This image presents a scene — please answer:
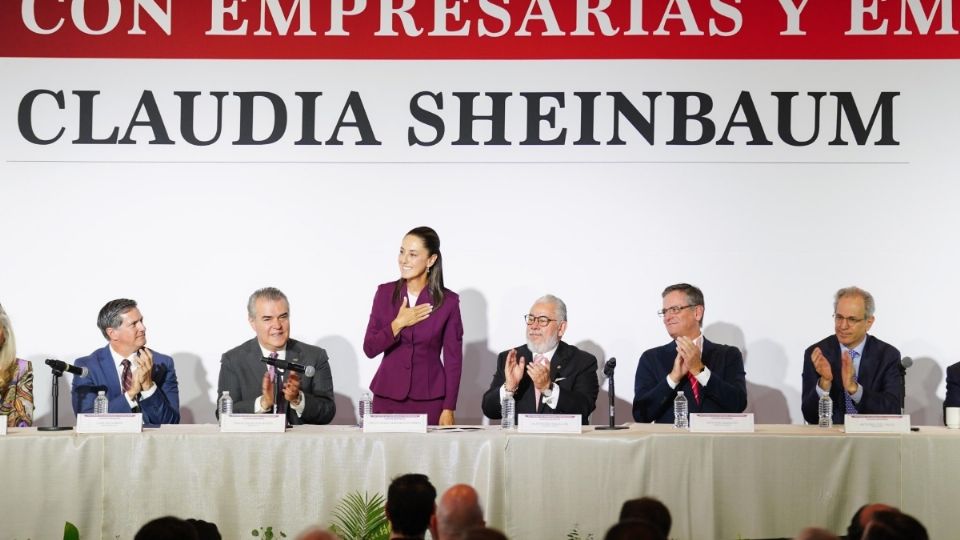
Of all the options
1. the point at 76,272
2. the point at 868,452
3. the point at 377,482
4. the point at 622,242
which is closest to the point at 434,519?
the point at 377,482

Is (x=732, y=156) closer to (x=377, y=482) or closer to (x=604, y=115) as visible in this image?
(x=604, y=115)

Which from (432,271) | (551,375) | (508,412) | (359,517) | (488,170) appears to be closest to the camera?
(359,517)

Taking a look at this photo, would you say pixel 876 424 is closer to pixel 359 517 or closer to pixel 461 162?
pixel 359 517

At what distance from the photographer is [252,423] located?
504cm

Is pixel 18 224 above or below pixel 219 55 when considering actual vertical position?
below

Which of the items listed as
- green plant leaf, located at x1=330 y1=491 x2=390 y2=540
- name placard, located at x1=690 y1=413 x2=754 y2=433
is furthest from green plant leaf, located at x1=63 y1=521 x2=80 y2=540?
name placard, located at x1=690 y1=413 x2=754 y2=433

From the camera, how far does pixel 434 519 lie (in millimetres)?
3416

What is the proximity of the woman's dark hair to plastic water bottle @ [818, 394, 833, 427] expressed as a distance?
1.81 m

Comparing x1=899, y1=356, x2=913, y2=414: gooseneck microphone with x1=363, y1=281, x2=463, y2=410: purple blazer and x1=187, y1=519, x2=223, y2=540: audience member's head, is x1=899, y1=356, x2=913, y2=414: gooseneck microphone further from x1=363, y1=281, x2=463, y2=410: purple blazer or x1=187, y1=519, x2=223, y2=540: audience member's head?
x1=187, y1=519, x2=223, y2=540: audience member's head

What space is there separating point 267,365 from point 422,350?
752 mm

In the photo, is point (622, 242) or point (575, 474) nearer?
point (575, 474)

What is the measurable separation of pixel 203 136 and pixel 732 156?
304 centimetres

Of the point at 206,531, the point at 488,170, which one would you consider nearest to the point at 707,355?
the point at 488,170

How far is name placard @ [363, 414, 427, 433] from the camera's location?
16.6ft
